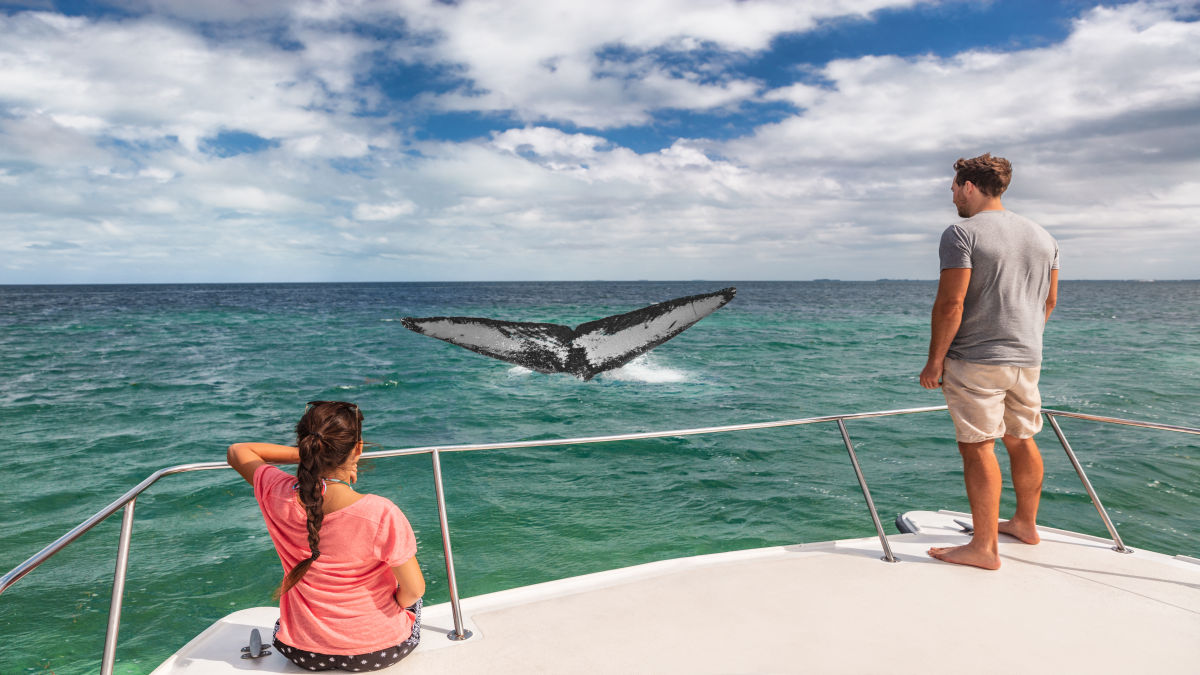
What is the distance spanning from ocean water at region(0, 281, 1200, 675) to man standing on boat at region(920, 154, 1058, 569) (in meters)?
4.90

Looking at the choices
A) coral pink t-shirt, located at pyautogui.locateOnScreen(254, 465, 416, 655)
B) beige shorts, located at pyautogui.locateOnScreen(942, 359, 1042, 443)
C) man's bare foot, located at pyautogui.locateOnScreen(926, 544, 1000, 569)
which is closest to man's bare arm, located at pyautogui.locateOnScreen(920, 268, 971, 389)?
beige shorts, located at pyautogui.locateOnScreen(942, 359, 1042, 443)

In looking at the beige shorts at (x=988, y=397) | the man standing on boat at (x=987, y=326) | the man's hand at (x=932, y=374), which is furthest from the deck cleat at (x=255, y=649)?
the beige shorts at (x=988, y=397)

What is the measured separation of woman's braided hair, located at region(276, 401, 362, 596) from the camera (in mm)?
2357

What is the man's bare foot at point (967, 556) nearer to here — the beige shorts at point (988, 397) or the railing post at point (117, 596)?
the beige shorts at point (988, 397)

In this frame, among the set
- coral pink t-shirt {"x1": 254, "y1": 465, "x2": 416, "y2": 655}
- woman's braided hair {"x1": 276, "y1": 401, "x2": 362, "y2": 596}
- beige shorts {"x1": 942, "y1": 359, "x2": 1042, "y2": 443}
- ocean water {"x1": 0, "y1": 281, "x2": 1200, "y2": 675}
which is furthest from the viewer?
ocean water {"x1": 0, "y1": 281, "x2": 1200, "y2": 675}

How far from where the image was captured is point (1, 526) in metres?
8.90

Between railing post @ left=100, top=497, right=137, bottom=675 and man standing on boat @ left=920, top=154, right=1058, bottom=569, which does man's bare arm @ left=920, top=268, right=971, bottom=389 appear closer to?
man standing on boat @ left=920, top=154, right=1058, bottom=569

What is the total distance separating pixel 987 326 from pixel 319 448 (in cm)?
362

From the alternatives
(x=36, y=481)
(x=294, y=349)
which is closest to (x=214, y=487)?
(x=36, y=481)

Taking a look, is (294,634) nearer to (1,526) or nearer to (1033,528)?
(1033,528)

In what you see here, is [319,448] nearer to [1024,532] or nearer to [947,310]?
[947,310]

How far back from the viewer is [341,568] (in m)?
2.59

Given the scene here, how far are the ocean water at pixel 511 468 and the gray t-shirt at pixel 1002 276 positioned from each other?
5.38 meters

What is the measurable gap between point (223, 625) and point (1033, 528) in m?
4.84
